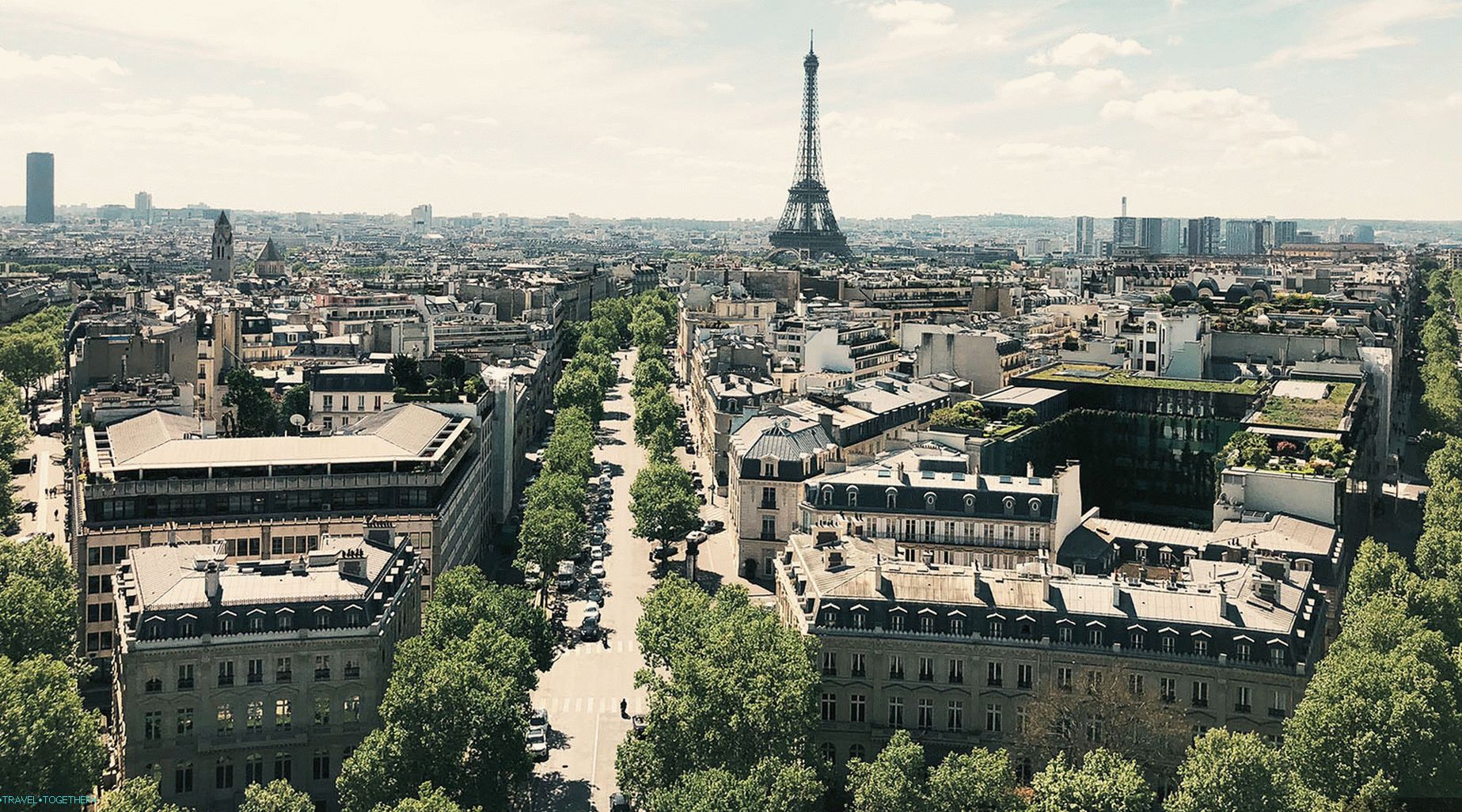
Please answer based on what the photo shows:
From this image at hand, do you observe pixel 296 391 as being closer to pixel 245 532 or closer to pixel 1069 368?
pixel 245 532

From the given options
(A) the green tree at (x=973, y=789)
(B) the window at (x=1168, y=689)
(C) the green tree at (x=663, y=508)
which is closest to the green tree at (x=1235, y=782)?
(A) the green tree at (x=973, y=789)

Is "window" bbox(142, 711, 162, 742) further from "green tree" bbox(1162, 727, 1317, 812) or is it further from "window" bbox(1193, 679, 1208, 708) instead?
"window" bbox(1193, 679, 1208, 708)

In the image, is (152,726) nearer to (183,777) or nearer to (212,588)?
(183,777)

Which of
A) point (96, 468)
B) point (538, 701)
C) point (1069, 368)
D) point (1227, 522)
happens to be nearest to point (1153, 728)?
point (1227, 522)

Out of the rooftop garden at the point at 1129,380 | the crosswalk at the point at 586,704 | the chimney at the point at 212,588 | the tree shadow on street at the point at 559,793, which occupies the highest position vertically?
the rooftop garden at the point at 1129,380

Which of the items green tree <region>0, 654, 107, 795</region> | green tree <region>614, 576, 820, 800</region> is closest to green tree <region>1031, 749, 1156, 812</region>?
green tree <region>614, 576, 820, 800</region>

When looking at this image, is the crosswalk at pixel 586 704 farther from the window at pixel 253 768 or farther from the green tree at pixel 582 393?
the green tree at pixel 582 393
